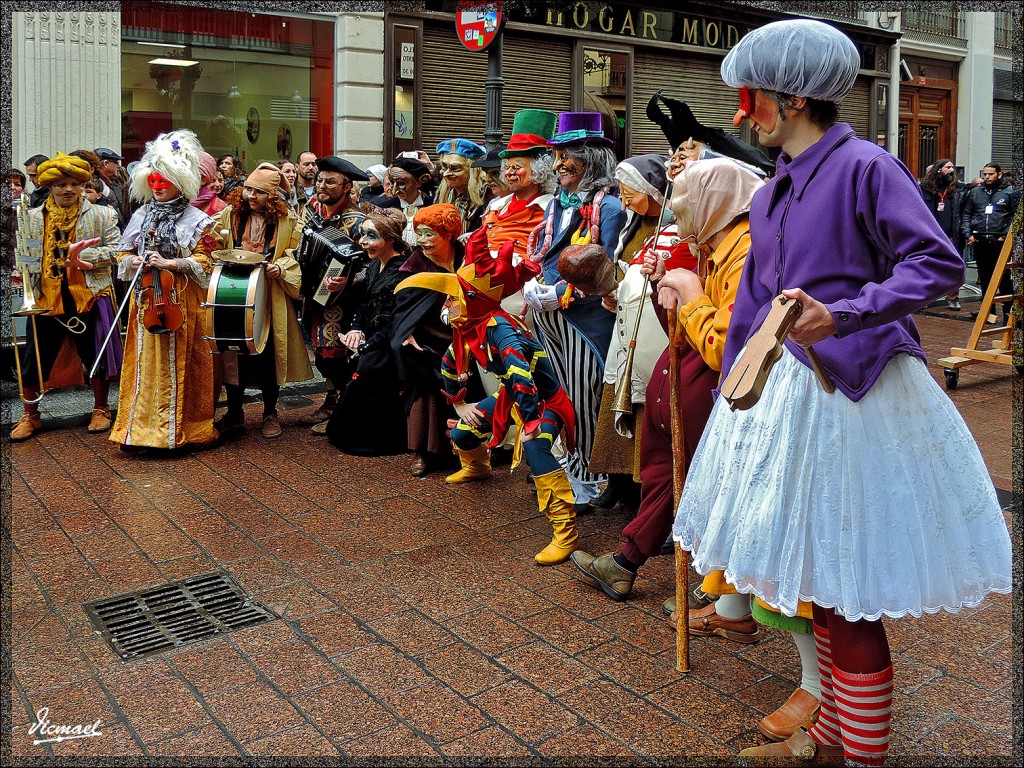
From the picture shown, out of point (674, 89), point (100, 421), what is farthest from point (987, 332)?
point (674, 89)

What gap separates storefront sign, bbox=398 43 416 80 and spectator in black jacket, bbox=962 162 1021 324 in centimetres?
829

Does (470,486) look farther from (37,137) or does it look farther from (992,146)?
(992,146)

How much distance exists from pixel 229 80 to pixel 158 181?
776 centimetres

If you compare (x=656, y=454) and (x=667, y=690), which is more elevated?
(x=656, y=454)

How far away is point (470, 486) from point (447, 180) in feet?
8.69

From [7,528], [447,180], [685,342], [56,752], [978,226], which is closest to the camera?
[56,752]

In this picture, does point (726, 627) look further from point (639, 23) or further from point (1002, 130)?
point (1002, 130)

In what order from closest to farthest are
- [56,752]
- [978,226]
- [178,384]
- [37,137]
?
1. [56,752]
2. [178,384]
3. [37,137]
4. [978,226]

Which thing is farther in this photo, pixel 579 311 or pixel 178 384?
pixel 178 384

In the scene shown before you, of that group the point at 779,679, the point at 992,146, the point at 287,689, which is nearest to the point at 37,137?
the point at 287,689

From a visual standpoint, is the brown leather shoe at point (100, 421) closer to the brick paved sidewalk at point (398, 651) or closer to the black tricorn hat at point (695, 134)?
the brick paved sidewalk at point (398, 651)

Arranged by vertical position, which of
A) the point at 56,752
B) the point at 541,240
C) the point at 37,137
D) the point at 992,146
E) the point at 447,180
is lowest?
the point at 56,752

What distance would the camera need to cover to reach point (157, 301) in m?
7.19

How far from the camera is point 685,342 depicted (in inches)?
164
